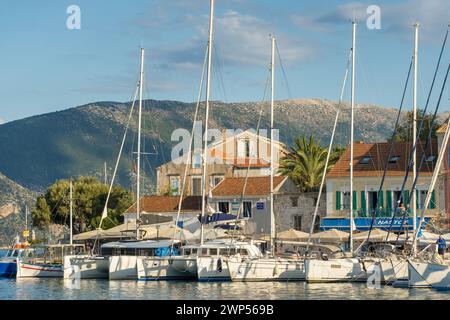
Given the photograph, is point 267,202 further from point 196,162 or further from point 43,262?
point 196,162

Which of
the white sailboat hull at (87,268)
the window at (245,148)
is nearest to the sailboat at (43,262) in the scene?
the white sailboat hull at (87,268)

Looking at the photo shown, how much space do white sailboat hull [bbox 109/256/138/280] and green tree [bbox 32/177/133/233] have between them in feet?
101

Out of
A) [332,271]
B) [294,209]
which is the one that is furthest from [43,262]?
[332,271]

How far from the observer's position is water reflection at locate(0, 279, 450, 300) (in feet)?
138

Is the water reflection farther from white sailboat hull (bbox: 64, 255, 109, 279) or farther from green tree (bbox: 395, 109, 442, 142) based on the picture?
green tree (bbox: 395, 109, 442, 142)

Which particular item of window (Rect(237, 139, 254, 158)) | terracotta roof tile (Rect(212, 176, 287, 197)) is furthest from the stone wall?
window (Rect(237, 139, 254, 158))

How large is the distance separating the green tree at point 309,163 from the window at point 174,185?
544 inches

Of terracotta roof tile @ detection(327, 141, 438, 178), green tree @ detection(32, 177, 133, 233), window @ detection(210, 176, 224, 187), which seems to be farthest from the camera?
green tree @ detection(32, 177, 133, 233)

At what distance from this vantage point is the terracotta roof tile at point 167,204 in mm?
80438

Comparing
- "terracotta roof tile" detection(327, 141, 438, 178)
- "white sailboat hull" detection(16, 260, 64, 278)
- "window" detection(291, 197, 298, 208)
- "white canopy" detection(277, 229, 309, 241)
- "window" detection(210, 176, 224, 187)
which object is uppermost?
"terracotta roof tile" detection(327, 141, 438, 178)

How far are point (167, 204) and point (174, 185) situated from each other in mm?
9170

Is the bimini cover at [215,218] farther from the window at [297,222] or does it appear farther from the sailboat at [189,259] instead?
the window at [297,222]

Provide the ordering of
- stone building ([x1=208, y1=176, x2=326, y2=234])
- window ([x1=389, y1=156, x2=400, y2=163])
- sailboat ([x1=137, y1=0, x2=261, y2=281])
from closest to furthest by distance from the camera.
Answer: sailboat ([x1=137, y1=0, x2=261, y2=281]) < window ([x1=389, y1=156, x2=400, y2=163]) < stone building ([x1=208, y1=176, x2=326, y2=234])

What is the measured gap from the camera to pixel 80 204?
9019 centimetres
